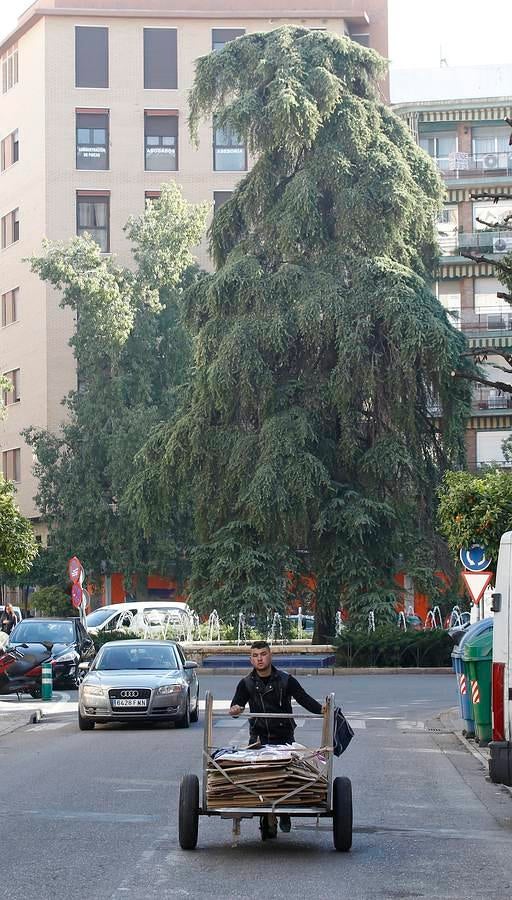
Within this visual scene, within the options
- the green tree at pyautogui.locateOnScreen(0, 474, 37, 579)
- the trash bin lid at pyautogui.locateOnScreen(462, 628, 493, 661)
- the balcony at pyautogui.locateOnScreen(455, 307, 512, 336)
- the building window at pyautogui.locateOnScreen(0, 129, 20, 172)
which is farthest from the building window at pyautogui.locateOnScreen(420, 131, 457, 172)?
the trash bin lid at pyautogui.locateOnScreen(462, 628, 493, 661)

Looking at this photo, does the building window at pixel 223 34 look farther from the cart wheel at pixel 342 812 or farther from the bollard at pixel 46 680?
the cart wheel at pixel 342 812

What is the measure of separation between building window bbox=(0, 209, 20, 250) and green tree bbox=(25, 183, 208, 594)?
10.3 m

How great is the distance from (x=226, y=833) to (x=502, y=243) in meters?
61.2

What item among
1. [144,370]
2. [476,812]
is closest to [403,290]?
[144,370]

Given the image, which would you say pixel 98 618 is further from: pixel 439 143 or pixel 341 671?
pixel 439 143

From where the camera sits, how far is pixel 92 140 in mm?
72188

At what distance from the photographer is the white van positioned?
164ft

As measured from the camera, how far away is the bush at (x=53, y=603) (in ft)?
207

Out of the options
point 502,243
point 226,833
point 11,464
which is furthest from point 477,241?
point 226,833

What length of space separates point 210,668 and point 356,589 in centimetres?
490

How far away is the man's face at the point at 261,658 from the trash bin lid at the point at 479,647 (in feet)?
29.1

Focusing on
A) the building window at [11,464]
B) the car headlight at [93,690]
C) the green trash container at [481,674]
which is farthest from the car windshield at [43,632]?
the building window at [11,464]

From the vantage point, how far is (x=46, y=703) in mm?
30234

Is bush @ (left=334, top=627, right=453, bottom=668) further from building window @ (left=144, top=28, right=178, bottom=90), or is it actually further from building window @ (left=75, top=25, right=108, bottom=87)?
building window @ (left=75, top=25, right=108, bottom=87)
